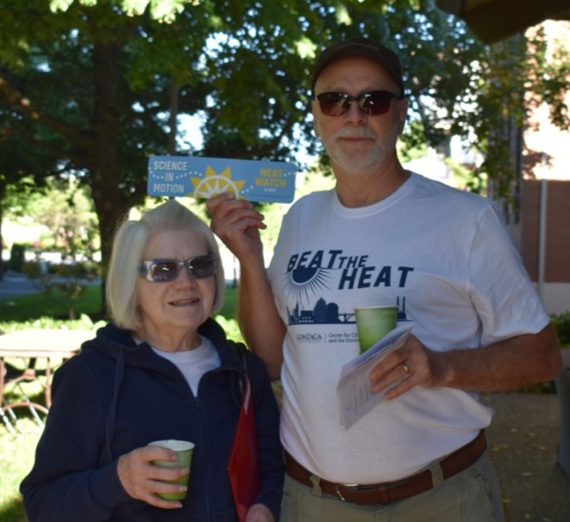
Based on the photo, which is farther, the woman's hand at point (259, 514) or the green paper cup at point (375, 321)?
the woman's hand at point (259, 514)

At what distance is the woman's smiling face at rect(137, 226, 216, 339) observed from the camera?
2465 mm

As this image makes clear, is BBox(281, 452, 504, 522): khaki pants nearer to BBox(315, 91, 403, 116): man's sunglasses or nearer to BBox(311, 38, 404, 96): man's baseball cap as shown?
BBox(315, 91, 403, 116): man's sunglasses

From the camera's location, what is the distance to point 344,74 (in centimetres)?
266

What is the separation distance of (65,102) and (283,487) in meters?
15.5

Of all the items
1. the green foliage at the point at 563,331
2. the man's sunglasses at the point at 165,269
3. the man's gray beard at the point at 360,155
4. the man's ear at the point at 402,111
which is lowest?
the green foliage at the point at 563,331

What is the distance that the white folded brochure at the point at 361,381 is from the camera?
206 centimetres

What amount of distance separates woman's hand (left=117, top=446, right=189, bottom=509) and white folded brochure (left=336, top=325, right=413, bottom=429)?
439 millimetres

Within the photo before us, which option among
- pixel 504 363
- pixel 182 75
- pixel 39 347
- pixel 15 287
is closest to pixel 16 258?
pixel 15 287

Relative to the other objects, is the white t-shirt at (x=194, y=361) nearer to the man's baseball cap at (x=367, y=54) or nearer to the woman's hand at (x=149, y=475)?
the woman's hand at (x=149, y=475)

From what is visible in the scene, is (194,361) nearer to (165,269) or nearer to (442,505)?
(165,269)

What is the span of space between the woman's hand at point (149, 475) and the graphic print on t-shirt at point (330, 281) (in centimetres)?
62

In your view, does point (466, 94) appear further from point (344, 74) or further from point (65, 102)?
point (344, 74)

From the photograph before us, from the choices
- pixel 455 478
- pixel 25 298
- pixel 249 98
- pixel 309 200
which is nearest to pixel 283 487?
pixel 455 478

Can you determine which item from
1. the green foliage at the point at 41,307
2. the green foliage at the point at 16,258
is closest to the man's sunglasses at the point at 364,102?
the green foliage at the point at 41,307
